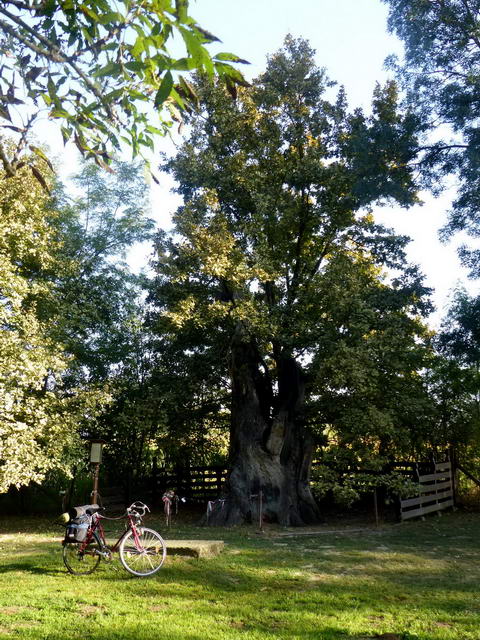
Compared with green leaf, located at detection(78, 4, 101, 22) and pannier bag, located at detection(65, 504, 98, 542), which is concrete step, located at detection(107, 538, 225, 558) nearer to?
pannier bag, located at detection(65, 504, 98, 542)

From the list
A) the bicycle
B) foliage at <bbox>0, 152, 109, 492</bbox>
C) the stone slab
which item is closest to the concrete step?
the stone slab

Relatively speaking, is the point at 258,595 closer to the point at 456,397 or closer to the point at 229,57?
the point at 229,57

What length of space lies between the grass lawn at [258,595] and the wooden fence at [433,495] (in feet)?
17.1

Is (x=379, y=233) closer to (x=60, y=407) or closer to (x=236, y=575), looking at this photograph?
(x=60, y=407)

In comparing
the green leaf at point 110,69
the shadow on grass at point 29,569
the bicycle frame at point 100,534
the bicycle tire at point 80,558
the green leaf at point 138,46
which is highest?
the green leaf at point 138,46

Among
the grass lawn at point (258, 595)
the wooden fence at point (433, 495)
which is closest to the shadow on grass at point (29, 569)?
the grass lawn at point (258, 595)

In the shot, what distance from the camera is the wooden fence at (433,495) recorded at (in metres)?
16.2

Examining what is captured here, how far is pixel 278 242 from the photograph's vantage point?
57.3 ft

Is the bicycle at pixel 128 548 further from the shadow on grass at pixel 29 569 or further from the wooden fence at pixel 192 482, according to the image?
the wooden fence at pixel 192 482

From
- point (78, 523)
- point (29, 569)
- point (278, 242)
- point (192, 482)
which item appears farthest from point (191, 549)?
point (192, 482)

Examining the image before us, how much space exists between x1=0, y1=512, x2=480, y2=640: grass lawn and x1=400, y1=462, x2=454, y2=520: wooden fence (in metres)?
5.22

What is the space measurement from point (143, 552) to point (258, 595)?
73.7 inches

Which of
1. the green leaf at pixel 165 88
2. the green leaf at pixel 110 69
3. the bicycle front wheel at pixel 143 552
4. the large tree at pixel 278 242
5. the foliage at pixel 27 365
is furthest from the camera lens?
the large tree at pixel 278 242

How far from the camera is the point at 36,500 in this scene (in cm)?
2183
